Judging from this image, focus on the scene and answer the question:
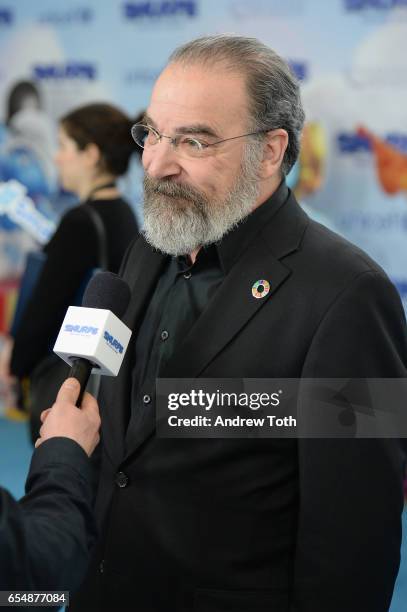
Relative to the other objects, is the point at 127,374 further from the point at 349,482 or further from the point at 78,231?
the point at 78,231

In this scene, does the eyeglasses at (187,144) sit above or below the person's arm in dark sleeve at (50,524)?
above

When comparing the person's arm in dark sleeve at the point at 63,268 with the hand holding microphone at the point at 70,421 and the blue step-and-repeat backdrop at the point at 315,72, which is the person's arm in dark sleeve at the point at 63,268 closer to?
the hand holding microphone at the point at 70,421

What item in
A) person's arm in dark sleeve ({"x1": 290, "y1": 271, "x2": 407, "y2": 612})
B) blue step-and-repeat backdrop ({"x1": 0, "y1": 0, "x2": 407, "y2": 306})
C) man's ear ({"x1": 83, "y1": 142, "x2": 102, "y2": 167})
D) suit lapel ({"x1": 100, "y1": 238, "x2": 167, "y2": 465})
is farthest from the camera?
blue step-and-repeat backdrop ({"x1": 0, "y1": 0, "x2": 407, "y2": 306})

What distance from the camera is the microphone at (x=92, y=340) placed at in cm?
141

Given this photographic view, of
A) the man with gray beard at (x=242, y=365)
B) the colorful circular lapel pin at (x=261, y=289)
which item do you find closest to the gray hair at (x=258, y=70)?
the man with gray beard at (x=242, y=365)

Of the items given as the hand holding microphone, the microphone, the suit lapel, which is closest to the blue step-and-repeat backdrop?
the suit lapel

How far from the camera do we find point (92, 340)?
1.42 m

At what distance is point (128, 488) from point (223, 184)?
0.64 metres

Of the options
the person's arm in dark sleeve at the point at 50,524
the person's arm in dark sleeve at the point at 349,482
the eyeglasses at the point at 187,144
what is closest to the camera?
the person's arm in dark sleeve at the point at 50,524

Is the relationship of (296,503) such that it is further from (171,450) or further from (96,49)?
(96,49)

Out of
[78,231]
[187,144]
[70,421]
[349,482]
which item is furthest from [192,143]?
[78,231]

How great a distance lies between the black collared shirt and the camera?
170 cm

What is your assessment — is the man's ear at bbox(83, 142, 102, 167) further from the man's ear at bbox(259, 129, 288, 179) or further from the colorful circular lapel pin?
the colorful circular lapel pin

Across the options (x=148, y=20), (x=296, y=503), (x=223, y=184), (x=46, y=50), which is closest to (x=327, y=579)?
(x=296, y=503)
